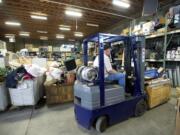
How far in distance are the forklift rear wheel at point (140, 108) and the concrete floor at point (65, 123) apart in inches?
3.8

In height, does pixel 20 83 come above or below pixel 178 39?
below

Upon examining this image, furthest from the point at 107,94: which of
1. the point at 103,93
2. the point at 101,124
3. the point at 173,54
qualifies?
the point at 173,54

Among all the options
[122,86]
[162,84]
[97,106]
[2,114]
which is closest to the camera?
[97,106]

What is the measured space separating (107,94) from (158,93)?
1898 mm

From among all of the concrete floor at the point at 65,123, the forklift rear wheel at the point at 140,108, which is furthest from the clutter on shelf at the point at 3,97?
the forklift rear wheel at the point at 140,108

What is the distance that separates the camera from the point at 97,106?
8.73 feet

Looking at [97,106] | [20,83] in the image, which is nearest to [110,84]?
[97,106]

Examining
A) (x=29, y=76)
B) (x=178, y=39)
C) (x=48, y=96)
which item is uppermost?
(x=178, y=39)

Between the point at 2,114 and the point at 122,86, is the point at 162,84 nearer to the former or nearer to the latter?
the point at 122,86

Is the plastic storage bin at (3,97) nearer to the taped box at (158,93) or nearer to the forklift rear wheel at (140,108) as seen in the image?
the forklift rear wheel at (140,108)

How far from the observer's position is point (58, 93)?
4320 mm

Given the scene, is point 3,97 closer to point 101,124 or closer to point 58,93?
point 58,93

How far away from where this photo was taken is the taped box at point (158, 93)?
366 cm

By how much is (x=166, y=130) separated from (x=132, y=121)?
0.67 meters
